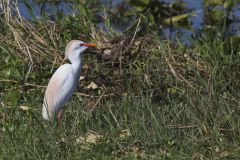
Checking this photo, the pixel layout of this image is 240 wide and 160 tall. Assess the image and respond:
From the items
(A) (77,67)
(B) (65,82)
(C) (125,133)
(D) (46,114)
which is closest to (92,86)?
(A) (77,67)

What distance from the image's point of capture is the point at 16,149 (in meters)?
4.93

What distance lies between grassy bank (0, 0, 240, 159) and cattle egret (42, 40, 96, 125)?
92 millimetres

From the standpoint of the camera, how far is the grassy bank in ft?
→ 16.2

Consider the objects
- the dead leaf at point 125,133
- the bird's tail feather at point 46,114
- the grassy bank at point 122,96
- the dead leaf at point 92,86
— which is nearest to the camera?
the grassy bank at point 122,96

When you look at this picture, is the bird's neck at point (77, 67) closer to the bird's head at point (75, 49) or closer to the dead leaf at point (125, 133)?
the bird's head at point (75, 49)

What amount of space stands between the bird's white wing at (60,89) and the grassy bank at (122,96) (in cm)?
9

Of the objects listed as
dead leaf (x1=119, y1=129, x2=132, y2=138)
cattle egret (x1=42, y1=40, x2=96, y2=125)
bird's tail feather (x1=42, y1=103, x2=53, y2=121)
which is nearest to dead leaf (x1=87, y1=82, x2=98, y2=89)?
cattle egret (x1=42, y1=40, x2=96, y2=125)

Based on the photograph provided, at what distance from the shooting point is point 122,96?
6.35 meters

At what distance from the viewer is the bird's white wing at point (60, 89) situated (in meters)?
5.96

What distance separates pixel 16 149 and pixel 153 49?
85.9 inches

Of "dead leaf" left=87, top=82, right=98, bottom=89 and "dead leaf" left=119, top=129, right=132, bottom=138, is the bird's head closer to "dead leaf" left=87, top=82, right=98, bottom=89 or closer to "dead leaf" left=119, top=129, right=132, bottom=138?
"dead leaf" left=87, top=82, right=98, bottom=89

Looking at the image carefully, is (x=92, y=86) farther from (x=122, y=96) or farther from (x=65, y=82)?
(x=65, y=82)

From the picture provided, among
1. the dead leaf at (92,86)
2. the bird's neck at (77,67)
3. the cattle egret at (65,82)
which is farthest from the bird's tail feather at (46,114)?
the dead leaf at (92,86)

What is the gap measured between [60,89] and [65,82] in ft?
0.24
